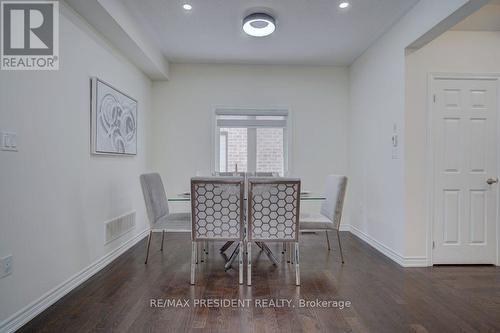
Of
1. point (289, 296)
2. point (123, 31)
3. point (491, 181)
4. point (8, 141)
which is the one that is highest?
point (123, 31)

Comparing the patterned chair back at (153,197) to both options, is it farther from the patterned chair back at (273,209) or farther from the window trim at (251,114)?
the window trim at (251,114)

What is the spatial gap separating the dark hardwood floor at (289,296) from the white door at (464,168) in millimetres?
298

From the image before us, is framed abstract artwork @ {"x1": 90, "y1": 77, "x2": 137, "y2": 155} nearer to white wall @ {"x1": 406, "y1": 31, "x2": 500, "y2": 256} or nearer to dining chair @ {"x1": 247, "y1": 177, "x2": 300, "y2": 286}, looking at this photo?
dining chair @ {"x1": 247, "y1": 177, "x2": 300, "y2": 286}

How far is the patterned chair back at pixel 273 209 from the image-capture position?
241 centimetres

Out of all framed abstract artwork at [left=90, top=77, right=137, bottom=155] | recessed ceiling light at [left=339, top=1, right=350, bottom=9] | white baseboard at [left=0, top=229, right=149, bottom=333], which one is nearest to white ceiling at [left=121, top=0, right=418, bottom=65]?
recessed ceiling light at [left=339, top=1, right=350, bottom=9]

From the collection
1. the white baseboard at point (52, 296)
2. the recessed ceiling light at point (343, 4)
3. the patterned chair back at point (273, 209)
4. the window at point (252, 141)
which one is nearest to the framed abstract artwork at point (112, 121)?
the white baseboard at point (52, 296)

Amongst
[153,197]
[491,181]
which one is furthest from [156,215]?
[491,181]

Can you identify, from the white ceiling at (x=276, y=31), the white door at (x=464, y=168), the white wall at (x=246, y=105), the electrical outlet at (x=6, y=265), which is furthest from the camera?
the white wall at (x=246, y=105)

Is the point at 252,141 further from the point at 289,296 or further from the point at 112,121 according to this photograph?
the point at 289,296

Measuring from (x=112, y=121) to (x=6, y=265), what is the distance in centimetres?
179

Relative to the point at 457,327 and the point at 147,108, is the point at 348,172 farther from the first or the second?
the point at 147,108

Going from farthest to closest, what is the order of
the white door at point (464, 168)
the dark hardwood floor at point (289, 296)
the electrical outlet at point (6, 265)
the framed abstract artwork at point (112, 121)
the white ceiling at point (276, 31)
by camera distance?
1. the white door at point (464, 168)
2. the white ceiling at point (276, 31)
3. the framed abstract artwork at point (112, 121)
4. the dark hardwood floor at point (289, 296)
5. the electrical outlet at point (6, 265)

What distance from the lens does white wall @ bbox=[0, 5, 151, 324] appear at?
181cm

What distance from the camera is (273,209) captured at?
2.48 metres
